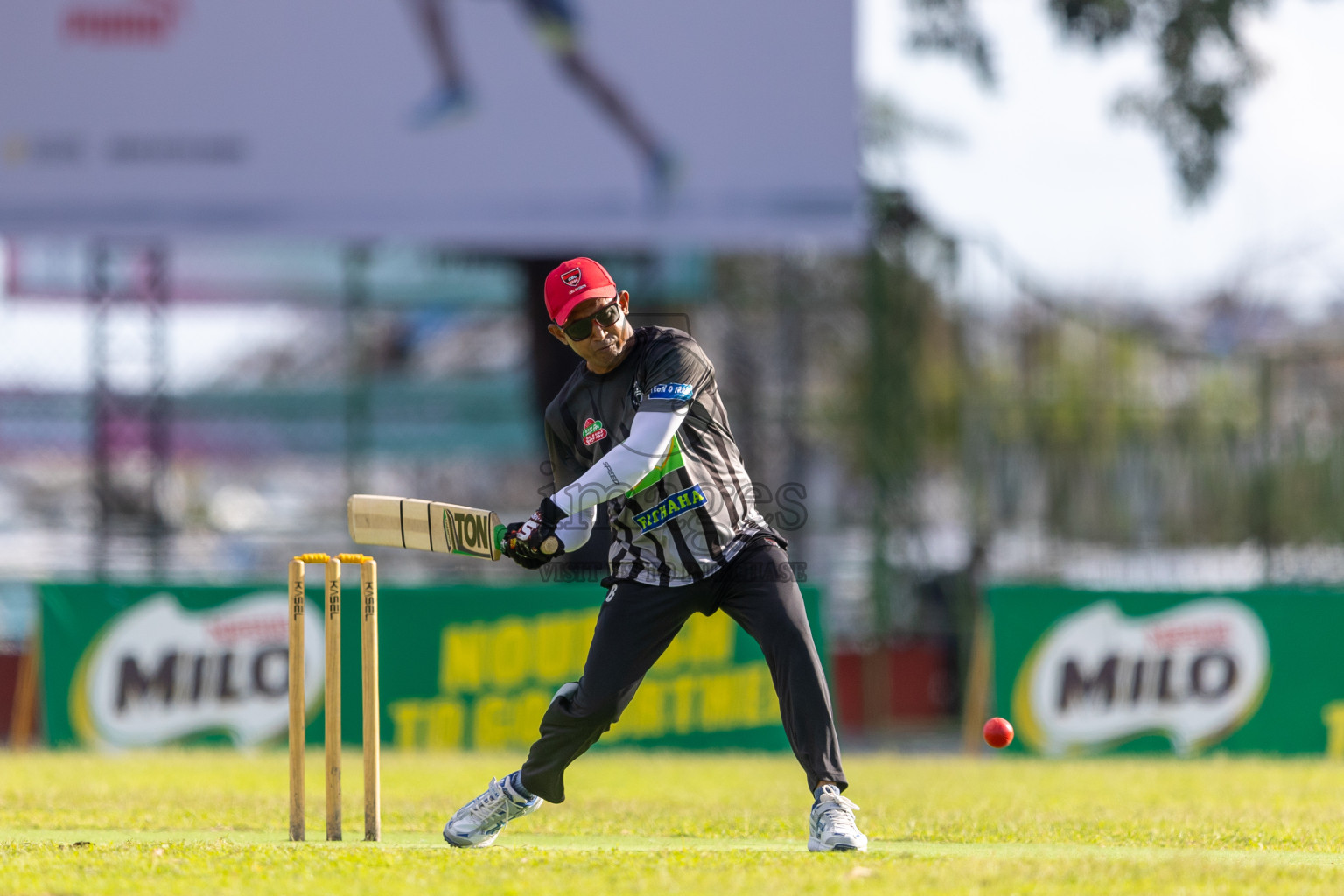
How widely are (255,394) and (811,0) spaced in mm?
11201

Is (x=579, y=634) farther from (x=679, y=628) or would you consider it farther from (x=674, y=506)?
(x=674, y=506)

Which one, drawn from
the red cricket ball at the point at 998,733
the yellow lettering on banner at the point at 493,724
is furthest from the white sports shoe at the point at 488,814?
the yellow lettering on banner at the point at 493,724

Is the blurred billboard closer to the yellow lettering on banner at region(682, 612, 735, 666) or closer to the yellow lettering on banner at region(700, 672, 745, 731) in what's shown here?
the yellow lettering on banner at region(682, 612, 735, 666)

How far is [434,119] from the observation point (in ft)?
47.1

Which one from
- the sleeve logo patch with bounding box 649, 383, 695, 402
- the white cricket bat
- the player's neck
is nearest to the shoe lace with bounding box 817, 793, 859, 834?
the white cricket bat

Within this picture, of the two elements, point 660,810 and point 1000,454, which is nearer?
point 660,810

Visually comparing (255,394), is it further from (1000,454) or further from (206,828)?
(206,828)

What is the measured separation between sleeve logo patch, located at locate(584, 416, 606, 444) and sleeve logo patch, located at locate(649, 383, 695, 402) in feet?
0.97

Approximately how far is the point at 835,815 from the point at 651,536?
1.17 m

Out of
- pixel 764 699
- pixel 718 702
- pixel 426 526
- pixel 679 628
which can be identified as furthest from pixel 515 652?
pixel 679 628

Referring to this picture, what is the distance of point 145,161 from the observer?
14.3m

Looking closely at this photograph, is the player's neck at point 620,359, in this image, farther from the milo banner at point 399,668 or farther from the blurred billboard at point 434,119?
the blurred billboard at point 434,119

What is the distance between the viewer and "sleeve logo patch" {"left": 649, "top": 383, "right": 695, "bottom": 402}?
5.58 metres

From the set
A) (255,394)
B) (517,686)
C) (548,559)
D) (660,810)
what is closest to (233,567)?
(255,394)
